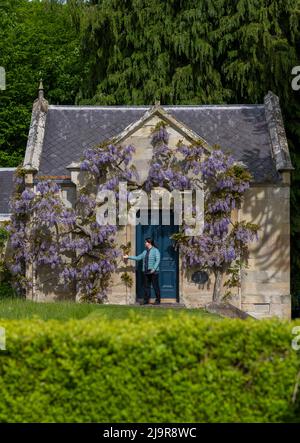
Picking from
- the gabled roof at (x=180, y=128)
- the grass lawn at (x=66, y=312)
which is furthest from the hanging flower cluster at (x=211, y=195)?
the grass lawn at (x=66, y=312)

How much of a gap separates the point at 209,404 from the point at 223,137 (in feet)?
44.5

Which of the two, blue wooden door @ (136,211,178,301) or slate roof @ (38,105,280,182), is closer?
blue wooden door @ (136,211,178,301)

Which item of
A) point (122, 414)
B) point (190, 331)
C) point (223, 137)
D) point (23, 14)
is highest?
point (23, 14)

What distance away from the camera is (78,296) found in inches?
761

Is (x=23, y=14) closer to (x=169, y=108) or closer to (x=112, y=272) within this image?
(x=169, y=108)

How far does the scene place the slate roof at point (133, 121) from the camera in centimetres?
2017

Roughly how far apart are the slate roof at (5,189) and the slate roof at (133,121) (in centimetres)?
421

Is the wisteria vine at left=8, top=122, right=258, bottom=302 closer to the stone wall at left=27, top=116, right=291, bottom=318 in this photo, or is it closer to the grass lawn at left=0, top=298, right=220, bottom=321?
the stone wall at left=27, top=116, right=291, bottom=318

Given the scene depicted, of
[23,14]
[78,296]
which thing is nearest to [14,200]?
[78,296]

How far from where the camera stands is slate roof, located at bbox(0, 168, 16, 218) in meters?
24.4

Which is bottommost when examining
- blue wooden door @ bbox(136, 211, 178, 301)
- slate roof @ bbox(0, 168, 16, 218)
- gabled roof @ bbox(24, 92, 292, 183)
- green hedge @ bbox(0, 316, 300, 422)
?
green hedge @ bbox(0, 316, 300, 422)

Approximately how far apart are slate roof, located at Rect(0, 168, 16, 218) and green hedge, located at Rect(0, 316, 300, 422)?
644 inches

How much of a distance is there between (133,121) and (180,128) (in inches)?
101

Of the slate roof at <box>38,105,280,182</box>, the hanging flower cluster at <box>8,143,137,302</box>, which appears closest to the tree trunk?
the hanging flower cluster at <box>8,143,137,302</box>
